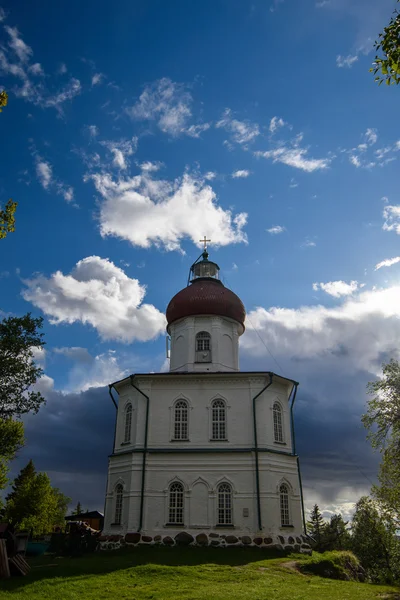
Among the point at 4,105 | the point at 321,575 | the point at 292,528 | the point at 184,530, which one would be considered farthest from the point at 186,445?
the point at 4,105

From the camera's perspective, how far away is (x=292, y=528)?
21.5 meters

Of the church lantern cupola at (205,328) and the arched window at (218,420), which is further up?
the church lantern cupola at (205,328)

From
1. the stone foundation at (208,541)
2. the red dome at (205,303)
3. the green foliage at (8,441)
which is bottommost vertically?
the stone foundation at (208,541)

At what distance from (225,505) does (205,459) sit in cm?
223

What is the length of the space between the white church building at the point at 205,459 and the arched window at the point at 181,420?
49 millimetres

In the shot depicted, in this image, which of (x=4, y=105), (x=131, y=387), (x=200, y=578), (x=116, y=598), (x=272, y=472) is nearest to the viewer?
(x=4, y=105)

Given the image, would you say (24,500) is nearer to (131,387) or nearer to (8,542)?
(131,387)

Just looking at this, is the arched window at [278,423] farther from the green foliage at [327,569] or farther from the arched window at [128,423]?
the arched window at [128,423]

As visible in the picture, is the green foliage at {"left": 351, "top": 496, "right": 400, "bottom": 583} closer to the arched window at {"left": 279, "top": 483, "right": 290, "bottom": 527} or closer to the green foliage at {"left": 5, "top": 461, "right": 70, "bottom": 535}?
the arched window at {"left": 279, "top": 483, "right": 290, "bottom": 527}

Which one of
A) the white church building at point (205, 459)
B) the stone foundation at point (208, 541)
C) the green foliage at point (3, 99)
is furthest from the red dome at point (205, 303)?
the green foliage at point (3, 99)

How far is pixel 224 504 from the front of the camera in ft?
71.1

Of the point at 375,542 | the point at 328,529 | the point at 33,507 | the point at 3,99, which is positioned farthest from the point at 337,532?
the point at 3,99

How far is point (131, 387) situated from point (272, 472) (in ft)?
27.4

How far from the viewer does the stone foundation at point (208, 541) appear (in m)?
20.5
